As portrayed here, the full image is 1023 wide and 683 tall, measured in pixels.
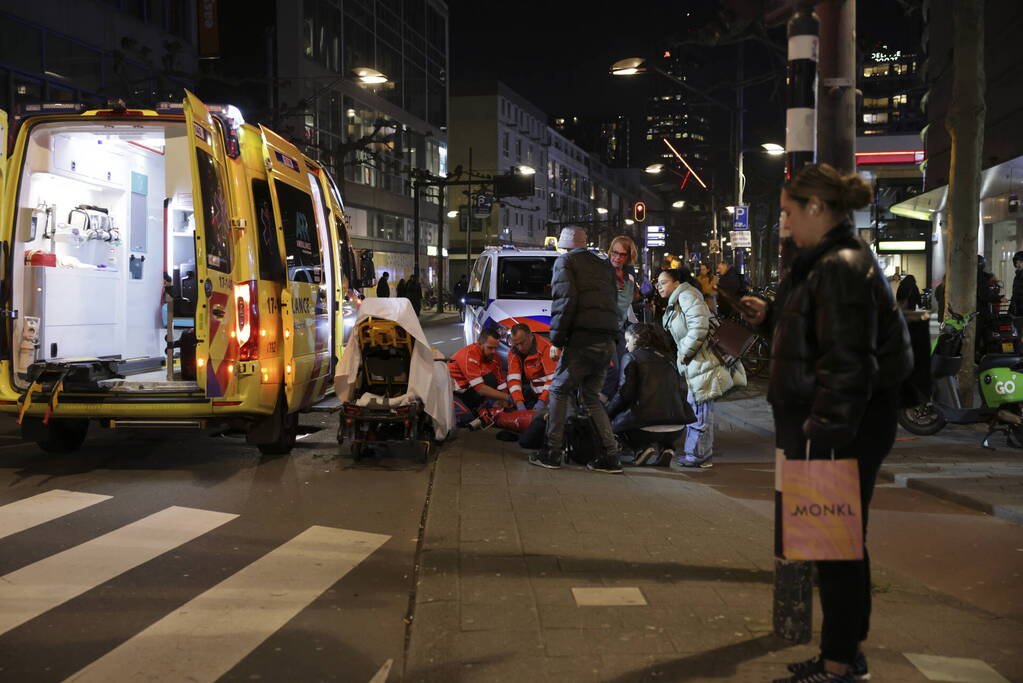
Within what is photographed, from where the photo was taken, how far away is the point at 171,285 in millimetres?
10359

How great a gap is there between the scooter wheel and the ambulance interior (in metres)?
7.23

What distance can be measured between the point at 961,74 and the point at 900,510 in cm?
609

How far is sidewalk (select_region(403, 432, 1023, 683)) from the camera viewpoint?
152 inches

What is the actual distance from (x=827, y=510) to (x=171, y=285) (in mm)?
8469

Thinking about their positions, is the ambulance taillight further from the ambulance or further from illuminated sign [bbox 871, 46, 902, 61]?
illuminated sign [bbox 871, 46, 902, 61]

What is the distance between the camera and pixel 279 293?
27.9ft

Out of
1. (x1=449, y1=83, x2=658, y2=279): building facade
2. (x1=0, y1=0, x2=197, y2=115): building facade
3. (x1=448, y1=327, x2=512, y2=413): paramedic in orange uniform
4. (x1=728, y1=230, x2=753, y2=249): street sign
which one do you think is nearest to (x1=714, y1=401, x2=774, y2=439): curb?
(x1=448, y1=327, x2=512, y2=413): paramedic in orange uniform

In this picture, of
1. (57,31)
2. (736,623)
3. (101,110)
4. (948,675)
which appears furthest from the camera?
(57,31)

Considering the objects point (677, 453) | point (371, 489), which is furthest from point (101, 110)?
point (677, 453)

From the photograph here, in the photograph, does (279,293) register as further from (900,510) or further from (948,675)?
(948,675)

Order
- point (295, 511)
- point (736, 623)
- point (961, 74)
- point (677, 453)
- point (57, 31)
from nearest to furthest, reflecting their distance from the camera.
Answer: point (736, 623) → point (295, 511) → point (677, 453) → point (961, 74) → point (57, 31)

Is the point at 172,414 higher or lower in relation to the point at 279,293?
lower

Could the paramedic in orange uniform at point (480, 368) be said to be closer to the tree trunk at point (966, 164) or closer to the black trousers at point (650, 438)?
the black trousers at point (650, 438)

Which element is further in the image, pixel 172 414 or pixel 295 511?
A: pixel 172 414
